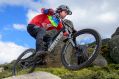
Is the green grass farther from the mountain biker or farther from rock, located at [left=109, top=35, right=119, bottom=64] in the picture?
the mountain biker

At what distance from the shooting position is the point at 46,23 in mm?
14203

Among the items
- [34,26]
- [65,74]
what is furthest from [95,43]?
[65,74]

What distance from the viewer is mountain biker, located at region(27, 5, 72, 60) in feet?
46.4

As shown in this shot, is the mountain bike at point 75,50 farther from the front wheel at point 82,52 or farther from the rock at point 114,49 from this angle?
the rock at point 114,49

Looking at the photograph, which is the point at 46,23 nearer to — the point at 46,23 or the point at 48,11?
the point at 46,23

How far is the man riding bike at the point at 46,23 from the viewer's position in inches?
556

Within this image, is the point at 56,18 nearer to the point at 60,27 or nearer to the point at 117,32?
the point at 60,27

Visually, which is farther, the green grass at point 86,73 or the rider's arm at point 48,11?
the green grass at point 86,73

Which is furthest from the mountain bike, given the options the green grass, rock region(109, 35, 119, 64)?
rock region(109, 35, 119, 64)

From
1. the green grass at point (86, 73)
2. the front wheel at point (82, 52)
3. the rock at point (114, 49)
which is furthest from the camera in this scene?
the rock at point (114, 49)

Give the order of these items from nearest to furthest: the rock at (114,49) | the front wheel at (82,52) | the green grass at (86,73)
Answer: the front wheel at (82,52) < the green grass at (86,73) < the rock at (114,49)

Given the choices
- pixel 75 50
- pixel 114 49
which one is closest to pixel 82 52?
pixel 75 50

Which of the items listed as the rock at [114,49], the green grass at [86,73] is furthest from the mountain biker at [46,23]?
the rock at [114,49]

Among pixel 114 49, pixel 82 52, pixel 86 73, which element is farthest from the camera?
pixel 114 49
